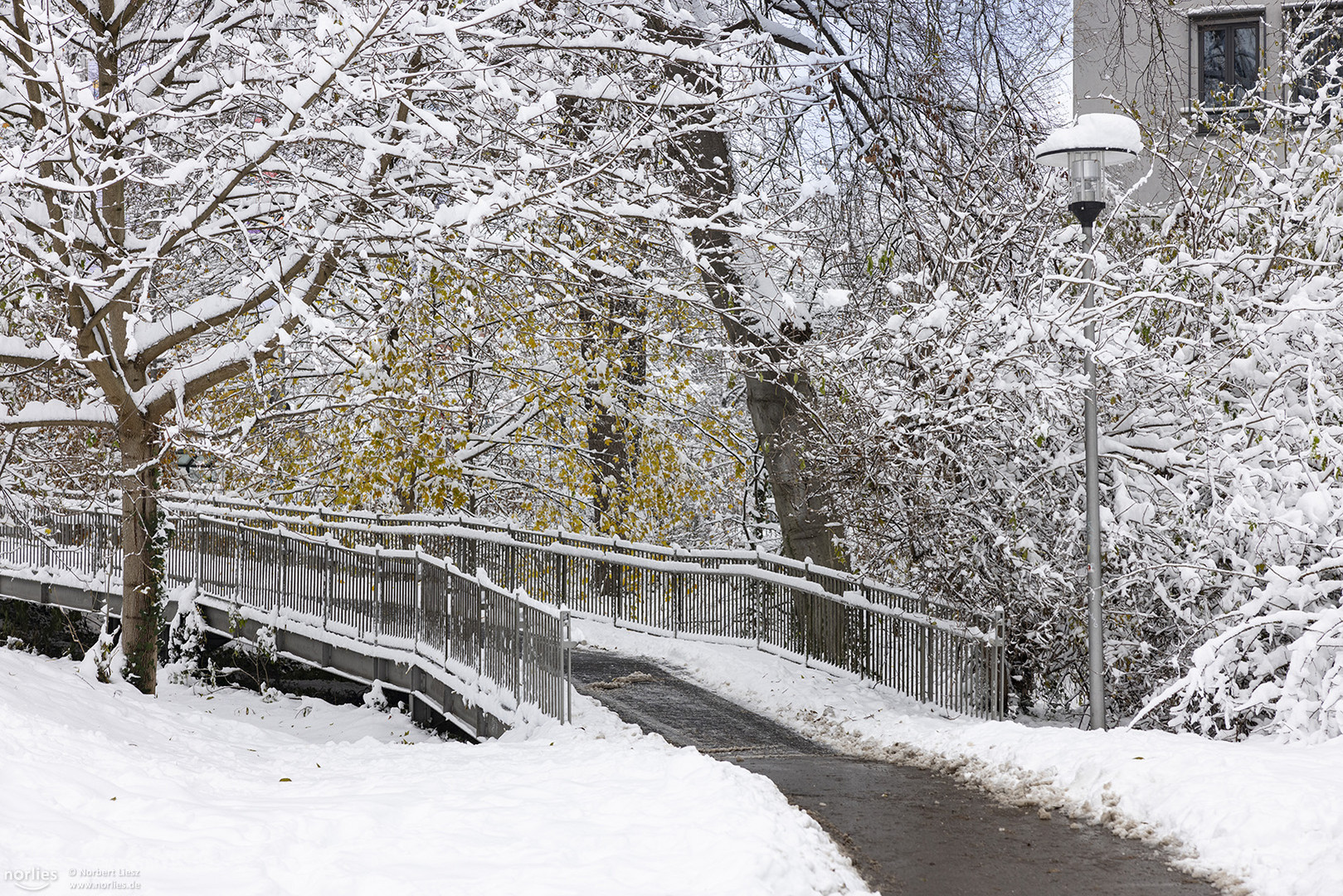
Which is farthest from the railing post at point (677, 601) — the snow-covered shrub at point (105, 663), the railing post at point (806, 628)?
the snow-covered shrub at point (105, 663)

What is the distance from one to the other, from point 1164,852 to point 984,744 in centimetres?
249

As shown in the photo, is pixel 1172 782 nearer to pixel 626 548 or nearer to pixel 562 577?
pixel 626 548

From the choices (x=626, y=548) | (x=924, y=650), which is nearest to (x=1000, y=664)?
(x=924, y=650)

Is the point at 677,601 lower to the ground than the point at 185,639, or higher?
higher

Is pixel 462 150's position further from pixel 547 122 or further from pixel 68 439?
pixel 68 439

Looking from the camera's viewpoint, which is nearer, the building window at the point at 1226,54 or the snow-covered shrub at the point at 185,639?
the snow-covered shrub at the point at 185,639

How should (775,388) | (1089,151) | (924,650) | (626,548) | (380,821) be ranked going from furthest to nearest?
1. (626,548)
2. (775,388)
3. (924,650)
4. (1089,151)
5. (380,821)

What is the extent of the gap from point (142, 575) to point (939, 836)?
8.47 m

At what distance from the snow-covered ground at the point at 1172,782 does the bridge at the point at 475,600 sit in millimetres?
1042

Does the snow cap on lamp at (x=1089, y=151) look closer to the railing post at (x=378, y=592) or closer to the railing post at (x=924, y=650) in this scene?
the railing post at (x=924, y=650)

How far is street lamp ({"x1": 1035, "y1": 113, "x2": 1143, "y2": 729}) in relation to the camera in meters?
8.85

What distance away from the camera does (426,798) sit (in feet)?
22.0

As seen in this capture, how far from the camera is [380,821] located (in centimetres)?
606

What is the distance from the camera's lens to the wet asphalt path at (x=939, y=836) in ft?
20.0
